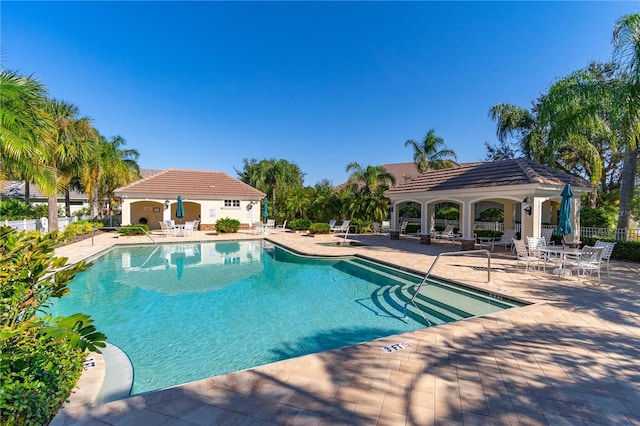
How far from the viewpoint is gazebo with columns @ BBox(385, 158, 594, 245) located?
1419 centimetres

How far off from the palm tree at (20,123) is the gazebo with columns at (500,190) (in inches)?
722

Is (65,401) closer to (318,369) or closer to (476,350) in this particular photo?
(318,369)

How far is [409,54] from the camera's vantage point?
1900cm

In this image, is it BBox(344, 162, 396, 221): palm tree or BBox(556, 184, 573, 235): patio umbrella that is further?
BBox(344, 162, 396, 221): palm tree

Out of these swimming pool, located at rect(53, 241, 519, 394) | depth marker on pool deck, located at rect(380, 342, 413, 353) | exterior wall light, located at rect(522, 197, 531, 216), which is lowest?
swimming pool, located at rect(53, 241, 519, 394)

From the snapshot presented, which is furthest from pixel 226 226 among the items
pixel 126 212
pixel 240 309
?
pixel 240 309

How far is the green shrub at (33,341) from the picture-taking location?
277 cm

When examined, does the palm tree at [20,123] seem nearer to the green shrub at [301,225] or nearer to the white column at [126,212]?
the white column at [126,212]

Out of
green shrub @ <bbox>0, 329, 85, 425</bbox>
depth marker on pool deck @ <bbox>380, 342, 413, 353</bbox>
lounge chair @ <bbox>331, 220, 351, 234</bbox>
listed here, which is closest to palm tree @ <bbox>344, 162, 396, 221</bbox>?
lounge chair @ <bbox>331, 220, 351, 234</bbox>

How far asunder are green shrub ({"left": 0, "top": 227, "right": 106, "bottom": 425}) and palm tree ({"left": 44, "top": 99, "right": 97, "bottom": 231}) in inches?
712

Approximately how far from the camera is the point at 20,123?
26.3 ft

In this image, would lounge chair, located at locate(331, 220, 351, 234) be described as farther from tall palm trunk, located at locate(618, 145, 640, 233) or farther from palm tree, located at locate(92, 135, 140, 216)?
palm tree, located at locate(92, 135, 140, 216)

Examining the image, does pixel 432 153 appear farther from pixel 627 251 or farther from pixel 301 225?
pixel 627 251

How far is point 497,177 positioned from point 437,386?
15.2m
